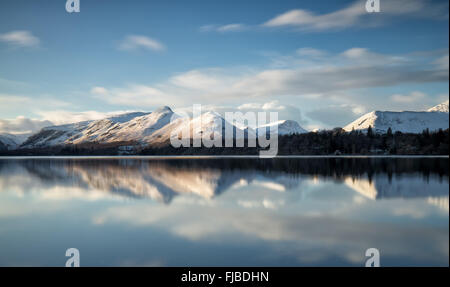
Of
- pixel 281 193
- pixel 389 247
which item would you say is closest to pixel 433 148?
pixel 281 193

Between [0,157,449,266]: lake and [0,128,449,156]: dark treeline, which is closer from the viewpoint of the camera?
[0,157,449,266]: lake

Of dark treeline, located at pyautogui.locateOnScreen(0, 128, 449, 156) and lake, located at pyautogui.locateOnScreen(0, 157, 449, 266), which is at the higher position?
dark treeline, located at pyautogui.locateOnScreen(0, 128, 449, 156)

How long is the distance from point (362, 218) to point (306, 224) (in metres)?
3.46

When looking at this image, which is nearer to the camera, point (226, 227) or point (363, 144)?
point (226, 227)

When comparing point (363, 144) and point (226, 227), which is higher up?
point (363, 144)

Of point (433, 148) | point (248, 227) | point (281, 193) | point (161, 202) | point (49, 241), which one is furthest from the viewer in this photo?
point (433, 148)

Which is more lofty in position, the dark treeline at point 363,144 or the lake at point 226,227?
the dark treeline at point 363,144

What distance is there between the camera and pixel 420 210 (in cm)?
1855

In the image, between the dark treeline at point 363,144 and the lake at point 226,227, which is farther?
the dark treeline at point 363,144

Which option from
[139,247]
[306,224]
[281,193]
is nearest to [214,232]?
[139,247]
